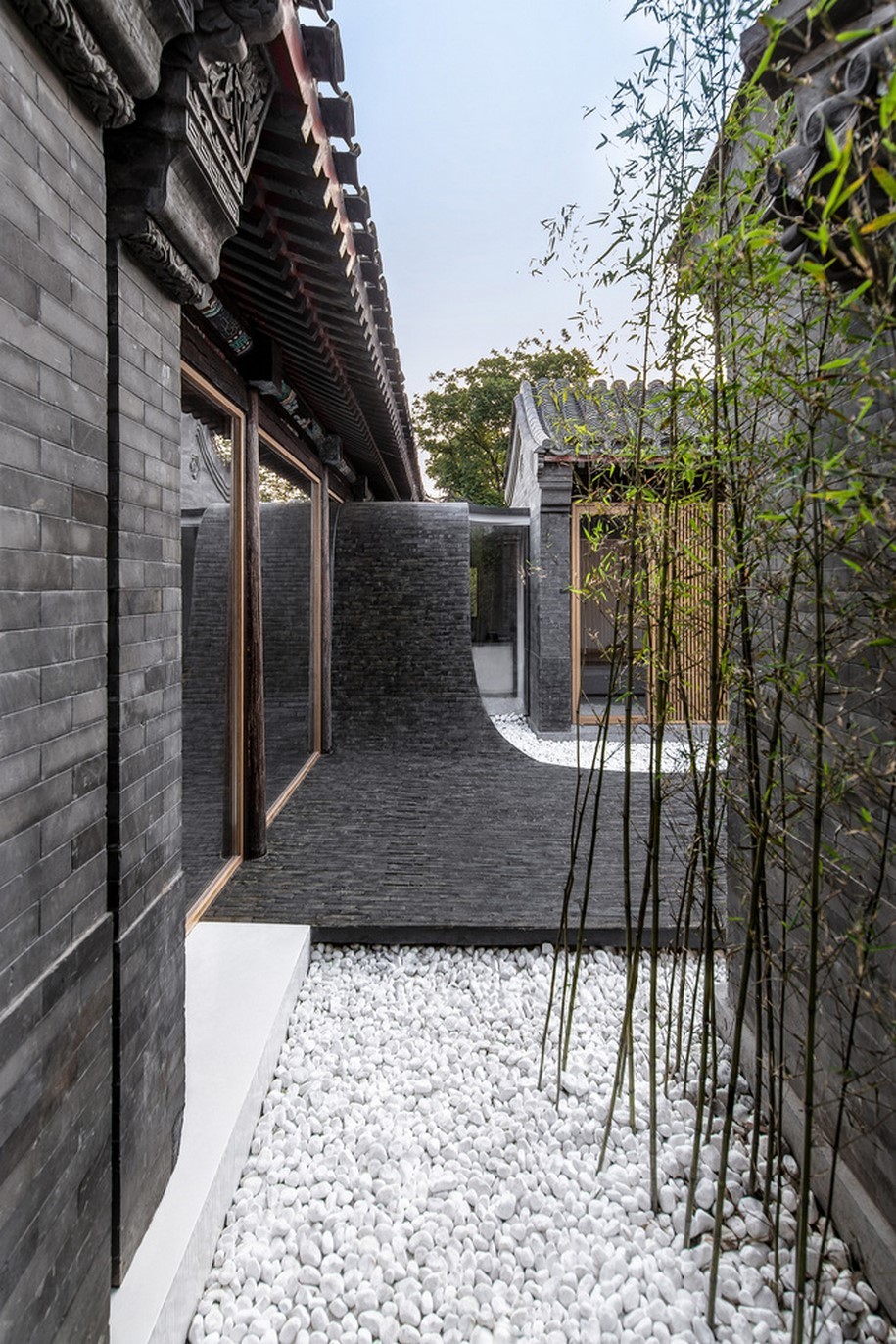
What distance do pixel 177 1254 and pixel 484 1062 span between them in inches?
41.5

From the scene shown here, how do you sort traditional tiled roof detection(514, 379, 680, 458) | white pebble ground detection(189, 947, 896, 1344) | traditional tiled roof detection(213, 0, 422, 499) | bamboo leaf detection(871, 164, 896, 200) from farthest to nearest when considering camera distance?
1. traditional tiled roof detection(514, 379, 680, 458)
2. traditional tiled roof detection(213, 0, 422, 499)
3. white pebble ground detection(189, 947, 896, 1344)
4. bamboo leaf detection(871, 164, 896, 200)

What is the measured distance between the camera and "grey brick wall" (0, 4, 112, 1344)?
1.03m

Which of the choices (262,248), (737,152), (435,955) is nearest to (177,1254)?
(435,955)

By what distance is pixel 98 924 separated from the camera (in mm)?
1298

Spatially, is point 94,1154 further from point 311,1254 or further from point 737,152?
point 737,152

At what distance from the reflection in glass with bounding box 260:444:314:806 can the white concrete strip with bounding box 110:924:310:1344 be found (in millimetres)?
1754

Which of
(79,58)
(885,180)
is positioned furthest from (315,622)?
(885,180)

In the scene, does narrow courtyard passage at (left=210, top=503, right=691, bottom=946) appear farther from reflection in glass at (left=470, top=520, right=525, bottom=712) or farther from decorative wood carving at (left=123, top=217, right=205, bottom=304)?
reflection in glass at (left=470, top=520, right=525, bottom=712)

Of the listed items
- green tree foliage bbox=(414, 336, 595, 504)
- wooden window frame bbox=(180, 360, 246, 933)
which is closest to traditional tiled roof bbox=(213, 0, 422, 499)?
wooden window frame bbox=(180, 360, 246, 933)

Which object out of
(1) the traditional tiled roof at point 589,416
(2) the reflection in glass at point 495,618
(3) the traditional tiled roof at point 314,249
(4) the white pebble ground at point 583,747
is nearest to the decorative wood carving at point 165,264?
(3) the traditional tiled roof at point 314,249

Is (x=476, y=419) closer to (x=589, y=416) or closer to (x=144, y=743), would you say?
(x=589, y=416)

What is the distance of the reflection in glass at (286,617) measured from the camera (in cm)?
458

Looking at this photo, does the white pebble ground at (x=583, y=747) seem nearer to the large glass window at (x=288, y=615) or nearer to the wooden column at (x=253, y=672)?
the large glass window at (x=288, y=615)

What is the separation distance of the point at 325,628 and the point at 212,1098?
4.55 metres
